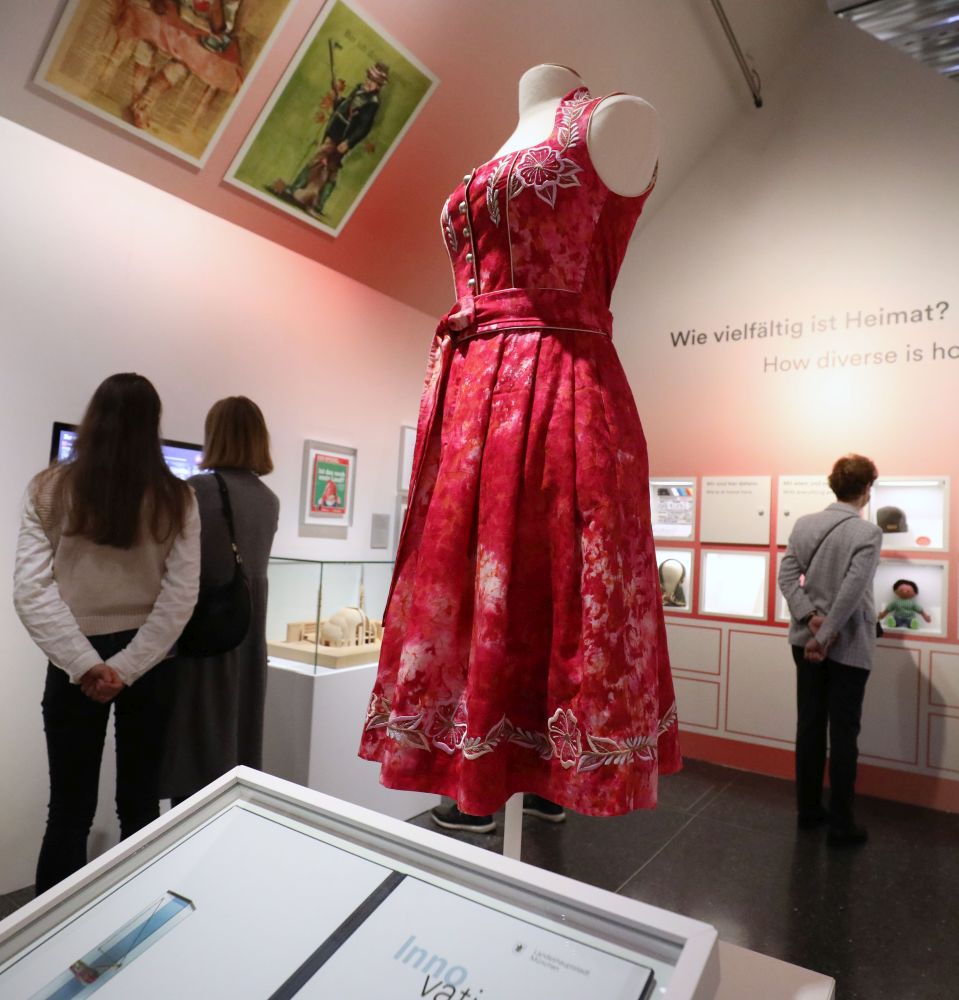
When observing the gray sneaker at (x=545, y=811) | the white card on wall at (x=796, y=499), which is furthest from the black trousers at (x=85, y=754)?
the white card on wall at (x=796, y=499)

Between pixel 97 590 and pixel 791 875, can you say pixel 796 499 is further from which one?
pixel 97 590

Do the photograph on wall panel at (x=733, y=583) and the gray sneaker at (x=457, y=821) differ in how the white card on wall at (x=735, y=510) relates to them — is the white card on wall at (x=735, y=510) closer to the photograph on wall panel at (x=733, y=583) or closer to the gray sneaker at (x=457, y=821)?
the photograph on wall panel at (x=733, y=583)

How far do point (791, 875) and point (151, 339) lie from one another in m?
3.25

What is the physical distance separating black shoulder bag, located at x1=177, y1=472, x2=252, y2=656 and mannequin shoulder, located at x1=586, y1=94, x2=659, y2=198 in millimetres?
1674

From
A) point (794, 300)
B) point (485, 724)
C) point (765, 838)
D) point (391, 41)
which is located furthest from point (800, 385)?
point (485, 724)

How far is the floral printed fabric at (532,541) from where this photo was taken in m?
1.02

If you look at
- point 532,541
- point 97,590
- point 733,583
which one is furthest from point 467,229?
point 733,583

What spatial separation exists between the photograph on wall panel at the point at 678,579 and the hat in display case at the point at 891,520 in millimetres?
1040

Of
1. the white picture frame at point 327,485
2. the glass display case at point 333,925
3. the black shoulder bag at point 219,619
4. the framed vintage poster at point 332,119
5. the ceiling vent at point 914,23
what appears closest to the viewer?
the glass display case at point 333,925

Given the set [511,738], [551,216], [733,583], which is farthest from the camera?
[733,583]

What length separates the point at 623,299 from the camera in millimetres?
4938

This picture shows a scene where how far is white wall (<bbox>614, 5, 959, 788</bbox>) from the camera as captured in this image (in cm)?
391

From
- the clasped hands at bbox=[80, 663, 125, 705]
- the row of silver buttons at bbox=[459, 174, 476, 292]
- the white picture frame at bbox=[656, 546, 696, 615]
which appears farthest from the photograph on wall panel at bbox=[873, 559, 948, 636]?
the clasped hands at bbox=[80, 663, 125, 705]

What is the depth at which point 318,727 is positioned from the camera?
2.91 m
